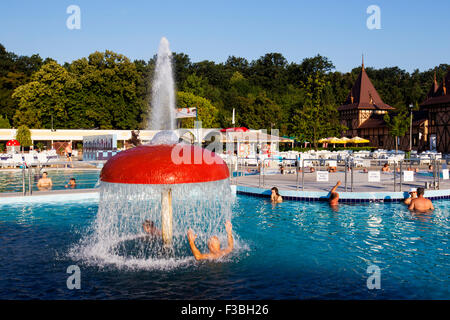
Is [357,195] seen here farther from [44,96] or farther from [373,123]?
[44,96]

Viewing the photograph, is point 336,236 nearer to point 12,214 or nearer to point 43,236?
point 43,236

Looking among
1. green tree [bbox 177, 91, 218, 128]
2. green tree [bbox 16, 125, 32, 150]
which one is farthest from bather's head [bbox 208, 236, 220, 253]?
green tree [bbox 177, 91, 218, 128]

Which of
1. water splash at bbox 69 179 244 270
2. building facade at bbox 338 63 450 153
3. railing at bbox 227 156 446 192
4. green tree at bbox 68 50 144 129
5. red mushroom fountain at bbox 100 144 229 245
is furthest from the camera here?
green tree at bbox 68 50 144 129

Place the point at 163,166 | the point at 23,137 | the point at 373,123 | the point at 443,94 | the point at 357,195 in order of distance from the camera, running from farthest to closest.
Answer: the point at 373,123 < the point at 23,137 < the point at 443,94 < the point at 357,195 < the point at 163,166

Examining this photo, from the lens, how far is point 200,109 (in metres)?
58.6

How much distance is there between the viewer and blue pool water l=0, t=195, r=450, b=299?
6.83 meters

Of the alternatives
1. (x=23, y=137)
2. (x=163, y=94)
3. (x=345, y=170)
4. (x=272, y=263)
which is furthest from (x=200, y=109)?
(x=272, y=263)

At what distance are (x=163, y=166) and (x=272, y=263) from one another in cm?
342

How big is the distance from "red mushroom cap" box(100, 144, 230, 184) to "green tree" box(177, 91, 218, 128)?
1996 inches

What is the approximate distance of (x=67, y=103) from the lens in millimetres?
59438

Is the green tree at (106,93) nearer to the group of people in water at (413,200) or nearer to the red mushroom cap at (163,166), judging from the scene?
the group of people in water at (413,200)

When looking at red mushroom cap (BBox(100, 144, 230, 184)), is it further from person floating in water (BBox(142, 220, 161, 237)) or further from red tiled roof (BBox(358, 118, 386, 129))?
red tiled roof (BBox(358, 118, 386, 129))

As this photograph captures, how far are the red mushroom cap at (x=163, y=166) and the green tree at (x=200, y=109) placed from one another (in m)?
50.7
